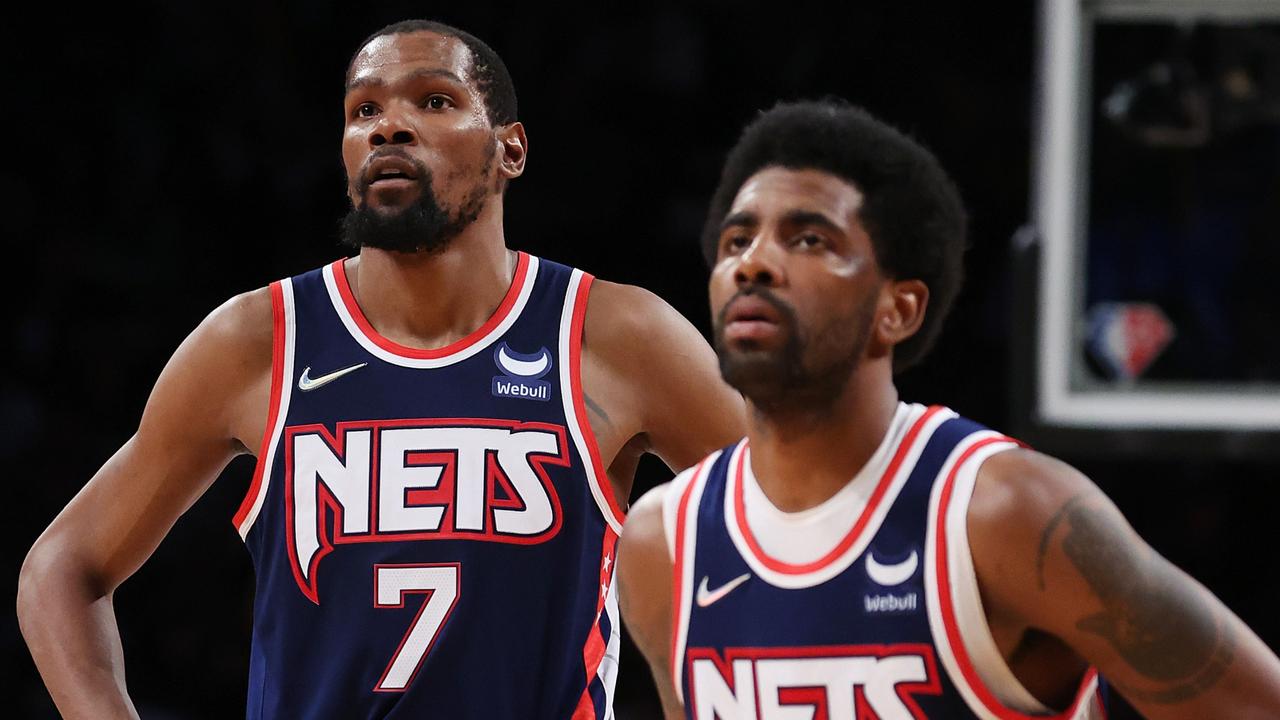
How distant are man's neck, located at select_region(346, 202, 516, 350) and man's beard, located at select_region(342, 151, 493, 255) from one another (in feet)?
0.12

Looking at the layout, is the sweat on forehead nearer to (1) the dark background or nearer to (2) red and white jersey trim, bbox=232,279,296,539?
(2) red and white jersey trim, bbox=232,279,296,539

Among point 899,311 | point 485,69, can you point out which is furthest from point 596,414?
point 899,311

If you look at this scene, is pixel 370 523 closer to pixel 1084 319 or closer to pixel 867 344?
pixel 867 344

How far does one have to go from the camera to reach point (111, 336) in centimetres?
702

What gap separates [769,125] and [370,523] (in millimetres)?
1071

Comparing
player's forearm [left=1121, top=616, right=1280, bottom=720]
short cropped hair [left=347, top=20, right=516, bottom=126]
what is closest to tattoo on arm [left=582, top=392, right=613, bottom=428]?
short cropped hair [left=347, top=20, right=516, bottom=126]

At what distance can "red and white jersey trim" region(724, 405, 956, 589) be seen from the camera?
2.24 m

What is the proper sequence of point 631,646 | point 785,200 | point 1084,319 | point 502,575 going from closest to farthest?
point 785,200, point 502,575, point 1084,319, point 631,646

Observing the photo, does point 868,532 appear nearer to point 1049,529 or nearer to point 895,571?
point 895,571

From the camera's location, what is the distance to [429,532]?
2.92 metres

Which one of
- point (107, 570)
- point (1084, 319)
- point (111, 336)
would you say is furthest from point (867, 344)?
point (111, 336)

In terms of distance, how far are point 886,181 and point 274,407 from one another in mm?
1281

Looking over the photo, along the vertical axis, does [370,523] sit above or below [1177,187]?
below

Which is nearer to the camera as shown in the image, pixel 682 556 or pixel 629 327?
pixel 682 556
